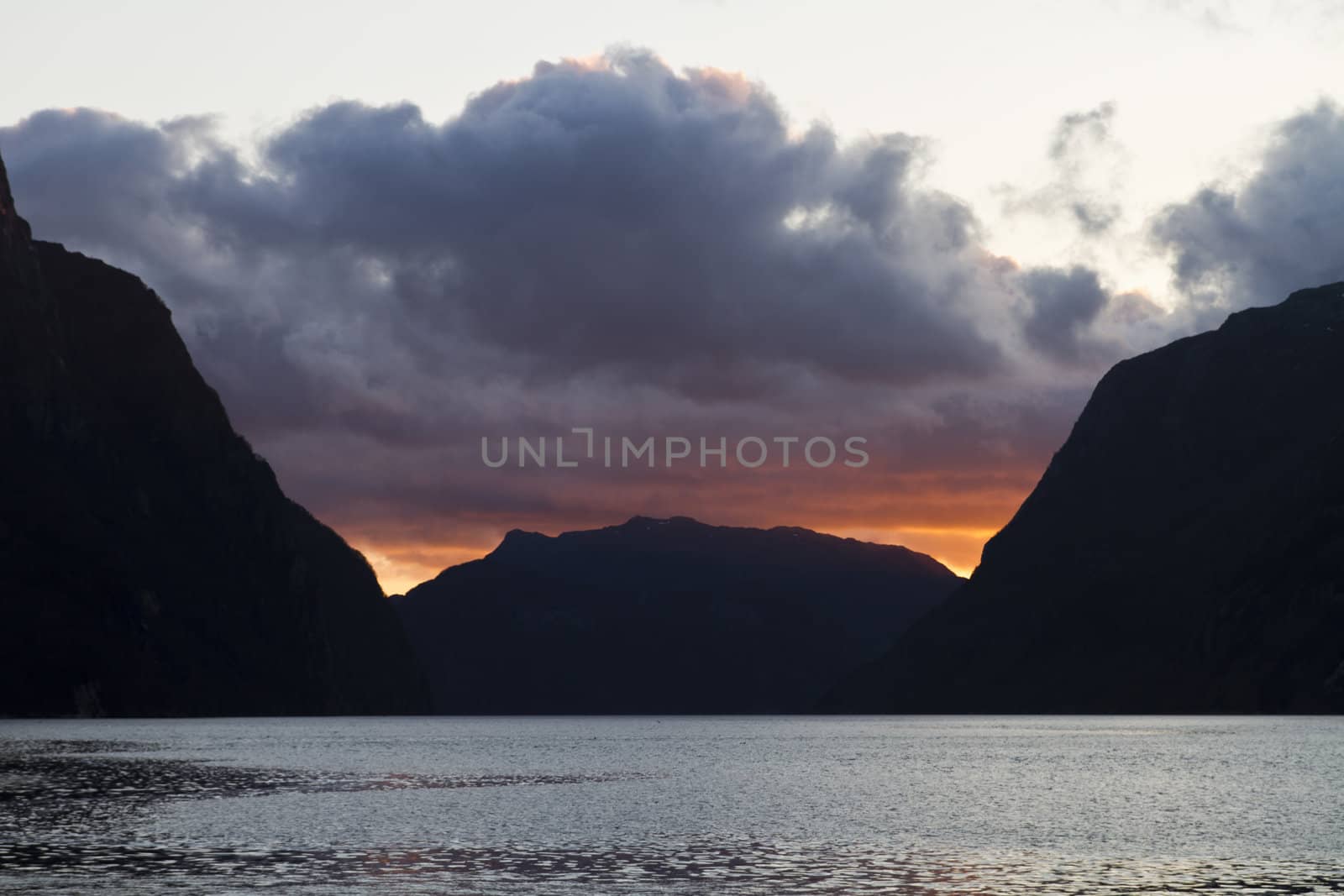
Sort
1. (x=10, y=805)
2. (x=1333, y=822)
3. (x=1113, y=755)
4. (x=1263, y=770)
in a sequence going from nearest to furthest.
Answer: (x=1333, y=822) < (x=10, y=805) < (x=1263, y=770) < (x=1113, y=755)

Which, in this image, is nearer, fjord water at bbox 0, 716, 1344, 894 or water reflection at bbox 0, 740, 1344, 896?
water reflection at bbox 0, 740, 1344, 896

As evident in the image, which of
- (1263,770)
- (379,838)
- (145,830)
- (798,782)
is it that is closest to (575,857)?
(379,838)

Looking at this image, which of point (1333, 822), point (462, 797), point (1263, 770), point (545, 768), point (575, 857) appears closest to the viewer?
point (575, 857)

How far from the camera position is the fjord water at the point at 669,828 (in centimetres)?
5641

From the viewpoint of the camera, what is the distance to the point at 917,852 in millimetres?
67562

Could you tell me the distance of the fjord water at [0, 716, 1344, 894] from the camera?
56.4 m

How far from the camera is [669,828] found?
261 feet

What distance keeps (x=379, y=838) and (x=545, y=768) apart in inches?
3168

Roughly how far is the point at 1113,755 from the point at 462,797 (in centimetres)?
9245

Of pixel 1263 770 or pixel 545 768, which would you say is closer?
pixel 1263 770

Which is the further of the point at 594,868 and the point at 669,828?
the point at 669,828

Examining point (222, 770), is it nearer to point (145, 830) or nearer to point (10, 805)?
point (10, 805)

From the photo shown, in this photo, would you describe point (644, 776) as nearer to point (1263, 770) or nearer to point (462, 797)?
point (462, 797)

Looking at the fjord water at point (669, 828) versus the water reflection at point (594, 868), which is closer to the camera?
the water reflection at point (594, 868)
